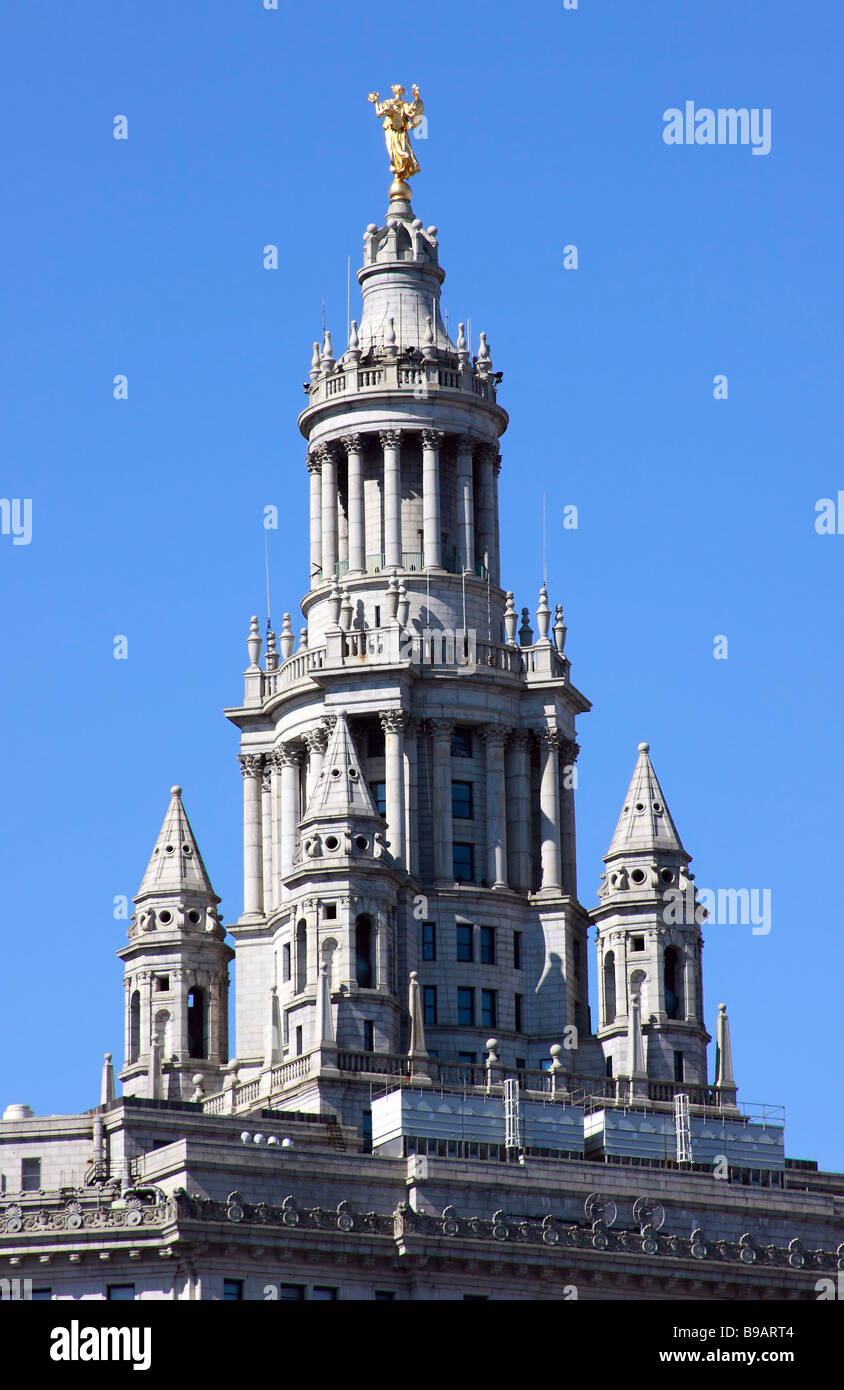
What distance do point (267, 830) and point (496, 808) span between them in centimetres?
1216

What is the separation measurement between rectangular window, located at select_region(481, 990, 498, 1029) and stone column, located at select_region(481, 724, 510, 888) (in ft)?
17.1

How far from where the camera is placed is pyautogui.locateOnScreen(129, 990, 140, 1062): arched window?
17088cm

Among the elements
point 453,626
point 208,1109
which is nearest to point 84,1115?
point 208,1109

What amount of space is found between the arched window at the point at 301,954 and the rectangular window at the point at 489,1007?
11.9m

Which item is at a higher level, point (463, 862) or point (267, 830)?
point (267, 830)

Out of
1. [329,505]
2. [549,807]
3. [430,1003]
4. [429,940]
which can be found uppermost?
[329,505]

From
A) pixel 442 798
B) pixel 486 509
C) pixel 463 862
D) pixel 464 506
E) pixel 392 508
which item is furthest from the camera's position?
pixel 486 509

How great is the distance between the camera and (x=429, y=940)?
170 m

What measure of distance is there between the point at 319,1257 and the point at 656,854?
39080 millimetres

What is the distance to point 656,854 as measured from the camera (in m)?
169

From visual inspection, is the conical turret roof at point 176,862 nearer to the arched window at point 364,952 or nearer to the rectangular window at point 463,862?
the rectangular window at point 463,862

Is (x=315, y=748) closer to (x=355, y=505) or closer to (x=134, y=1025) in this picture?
(x=355, y=505)

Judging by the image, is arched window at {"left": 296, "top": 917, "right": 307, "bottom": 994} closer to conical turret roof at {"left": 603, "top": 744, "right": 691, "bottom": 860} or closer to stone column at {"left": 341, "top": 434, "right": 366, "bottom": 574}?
conical turret roof at {"left": 603, "top": 744, "right": 691, "bottom": 860}

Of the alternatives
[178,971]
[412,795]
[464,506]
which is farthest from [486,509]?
[178,971]
